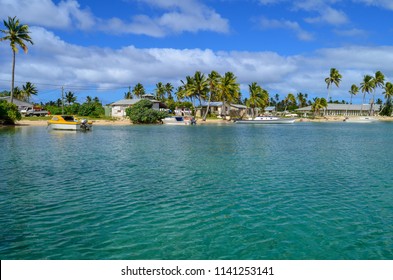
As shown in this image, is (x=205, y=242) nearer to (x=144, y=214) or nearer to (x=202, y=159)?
(x=144, y=214)

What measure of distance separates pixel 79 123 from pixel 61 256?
190 ft

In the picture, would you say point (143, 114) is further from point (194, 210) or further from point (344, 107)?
point (344, 107)

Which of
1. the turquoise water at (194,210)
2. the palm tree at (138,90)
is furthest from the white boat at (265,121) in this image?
the turquoise water at (194,210)

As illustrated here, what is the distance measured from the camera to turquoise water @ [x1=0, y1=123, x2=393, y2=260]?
11.0 metres

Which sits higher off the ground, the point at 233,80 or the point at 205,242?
the point at 233,80

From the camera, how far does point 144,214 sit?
14461 millimetres

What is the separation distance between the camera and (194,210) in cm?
1509

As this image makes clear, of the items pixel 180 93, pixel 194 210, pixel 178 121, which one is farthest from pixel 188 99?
pixel 194 210

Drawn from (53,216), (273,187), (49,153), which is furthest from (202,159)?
(53,216)

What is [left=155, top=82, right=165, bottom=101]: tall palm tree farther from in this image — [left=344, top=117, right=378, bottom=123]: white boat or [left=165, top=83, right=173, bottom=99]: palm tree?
[left=344, top=117, right=378, bottom=123]: white boat

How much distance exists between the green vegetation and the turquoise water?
71149 mm

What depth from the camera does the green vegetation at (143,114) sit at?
98.4 meters

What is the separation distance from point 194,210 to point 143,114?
8505 cm

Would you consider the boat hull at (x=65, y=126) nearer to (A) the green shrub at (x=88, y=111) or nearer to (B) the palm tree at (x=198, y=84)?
(A) the green shrub at (x=88, y=111)
